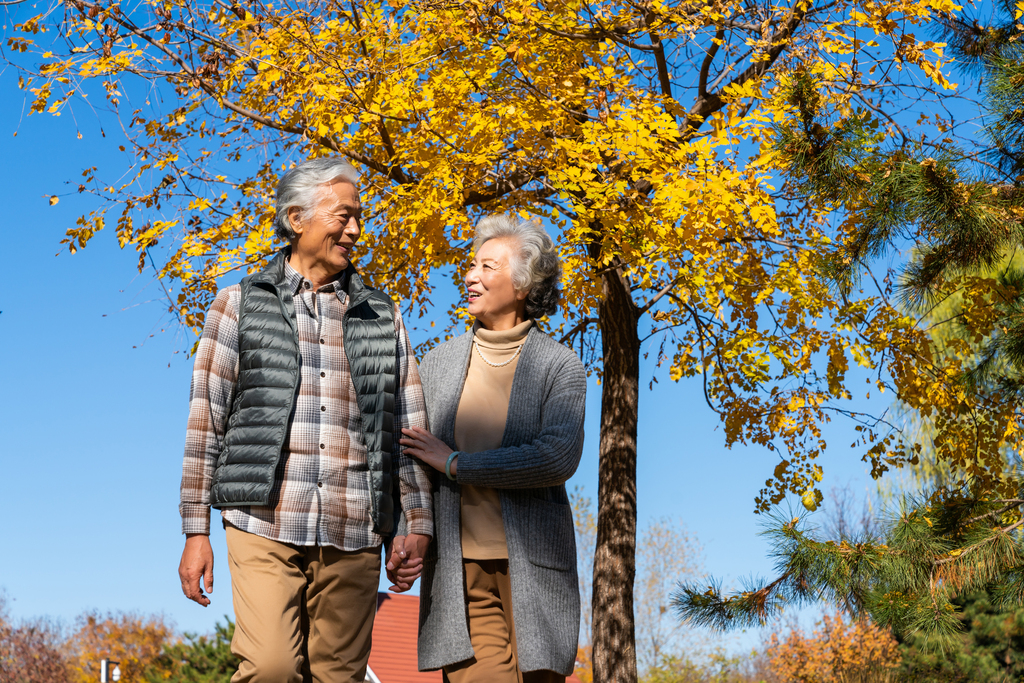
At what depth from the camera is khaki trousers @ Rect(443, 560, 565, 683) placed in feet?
9.98

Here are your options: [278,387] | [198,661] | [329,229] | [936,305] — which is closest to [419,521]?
[278,387]

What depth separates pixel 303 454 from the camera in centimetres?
278

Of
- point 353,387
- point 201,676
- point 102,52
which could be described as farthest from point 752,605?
point 201,676

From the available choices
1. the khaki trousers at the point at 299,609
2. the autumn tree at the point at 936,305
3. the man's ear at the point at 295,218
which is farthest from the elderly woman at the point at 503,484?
the autumn tree at the point at 936,305

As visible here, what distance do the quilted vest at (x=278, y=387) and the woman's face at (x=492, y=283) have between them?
388mm

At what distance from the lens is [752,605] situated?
807cm

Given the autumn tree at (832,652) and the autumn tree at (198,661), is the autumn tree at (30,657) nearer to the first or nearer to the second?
the autumn tree at (198,661)

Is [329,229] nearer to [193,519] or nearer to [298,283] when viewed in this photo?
[298,283]

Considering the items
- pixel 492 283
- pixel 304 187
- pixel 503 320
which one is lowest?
pixel 503 320

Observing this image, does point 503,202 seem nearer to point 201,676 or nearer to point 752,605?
point 752,605

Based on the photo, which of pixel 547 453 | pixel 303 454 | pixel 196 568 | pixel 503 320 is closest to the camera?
pixel 196 568

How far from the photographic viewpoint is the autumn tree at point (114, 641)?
22.8 metres

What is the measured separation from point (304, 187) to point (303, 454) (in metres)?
0.88

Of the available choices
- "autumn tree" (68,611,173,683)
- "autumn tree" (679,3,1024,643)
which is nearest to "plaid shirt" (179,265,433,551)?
"autumn tree" (679,3,1024,643)
